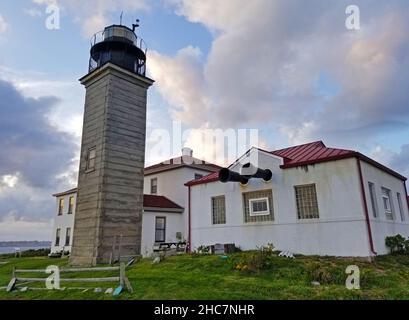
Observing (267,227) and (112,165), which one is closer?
(267,227)

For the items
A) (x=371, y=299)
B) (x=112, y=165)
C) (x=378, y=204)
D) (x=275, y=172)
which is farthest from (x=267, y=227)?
(x=112, y=165)

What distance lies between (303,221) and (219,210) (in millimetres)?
4687

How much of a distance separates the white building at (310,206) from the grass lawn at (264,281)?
3.23 ft

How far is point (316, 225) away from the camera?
12148 millimetres

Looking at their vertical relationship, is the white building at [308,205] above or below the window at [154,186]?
below

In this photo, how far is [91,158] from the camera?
686 inches

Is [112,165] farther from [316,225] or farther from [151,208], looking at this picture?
[316,225]

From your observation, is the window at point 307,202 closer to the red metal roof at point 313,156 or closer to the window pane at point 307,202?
the window pane at point 307,202

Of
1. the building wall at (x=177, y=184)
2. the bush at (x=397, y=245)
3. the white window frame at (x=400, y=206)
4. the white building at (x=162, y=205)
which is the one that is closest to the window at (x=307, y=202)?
the bush at (x=397, y=245)

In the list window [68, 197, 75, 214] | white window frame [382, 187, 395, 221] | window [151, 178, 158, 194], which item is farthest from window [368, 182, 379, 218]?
window [68, 197, 75, 214]

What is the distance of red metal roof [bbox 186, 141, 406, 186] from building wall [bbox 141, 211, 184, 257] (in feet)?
19.6

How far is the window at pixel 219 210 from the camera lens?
15461mm
